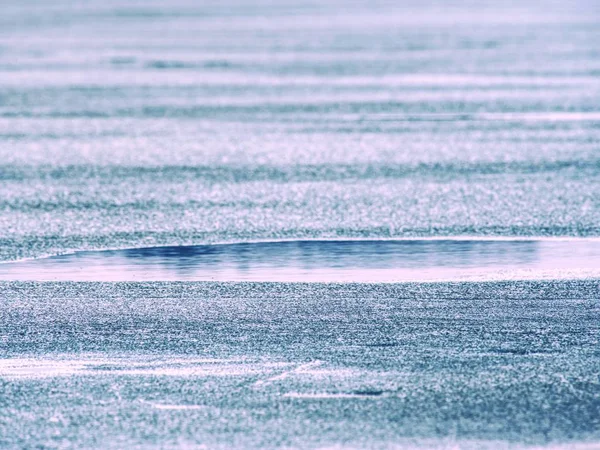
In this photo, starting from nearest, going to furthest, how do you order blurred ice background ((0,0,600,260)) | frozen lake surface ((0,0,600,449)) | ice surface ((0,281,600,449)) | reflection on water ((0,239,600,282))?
ice surface ((0,281,600,449))
frozen lake surface ((0,0,600,449))
reflection on water ((0,239,600,282))
blurred ice background ((0,0,600,260))

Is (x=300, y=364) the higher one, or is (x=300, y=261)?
(x=300, y=364)

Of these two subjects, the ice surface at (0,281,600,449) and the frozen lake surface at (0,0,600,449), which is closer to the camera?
the ice surface at (0,281,600,449)

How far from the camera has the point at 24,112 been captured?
15242 millimetres

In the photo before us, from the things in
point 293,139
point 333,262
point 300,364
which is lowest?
point 293,139

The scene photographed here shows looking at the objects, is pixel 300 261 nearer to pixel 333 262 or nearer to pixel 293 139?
pixel 333 262

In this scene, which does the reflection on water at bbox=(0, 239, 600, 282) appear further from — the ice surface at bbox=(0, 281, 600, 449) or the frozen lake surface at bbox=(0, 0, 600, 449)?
the ice surface at bbox=(0, 281, 600, 449)

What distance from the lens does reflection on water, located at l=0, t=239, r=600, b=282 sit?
277 inches

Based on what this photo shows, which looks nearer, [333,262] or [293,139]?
[333,262]

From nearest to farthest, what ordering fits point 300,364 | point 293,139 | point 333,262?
point 300,364 < point 333,262 < point 293,139

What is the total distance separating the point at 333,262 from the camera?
24.3ft

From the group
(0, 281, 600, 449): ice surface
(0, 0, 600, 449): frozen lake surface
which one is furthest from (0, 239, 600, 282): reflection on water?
(0, 281, 600, 449): ice surface

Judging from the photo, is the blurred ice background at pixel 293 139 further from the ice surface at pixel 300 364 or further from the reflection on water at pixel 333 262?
the ice surface at pixel 300 364

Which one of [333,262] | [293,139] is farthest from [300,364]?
[293,139]

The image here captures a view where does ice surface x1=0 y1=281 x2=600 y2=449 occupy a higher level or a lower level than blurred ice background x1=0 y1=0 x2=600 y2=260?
higher
